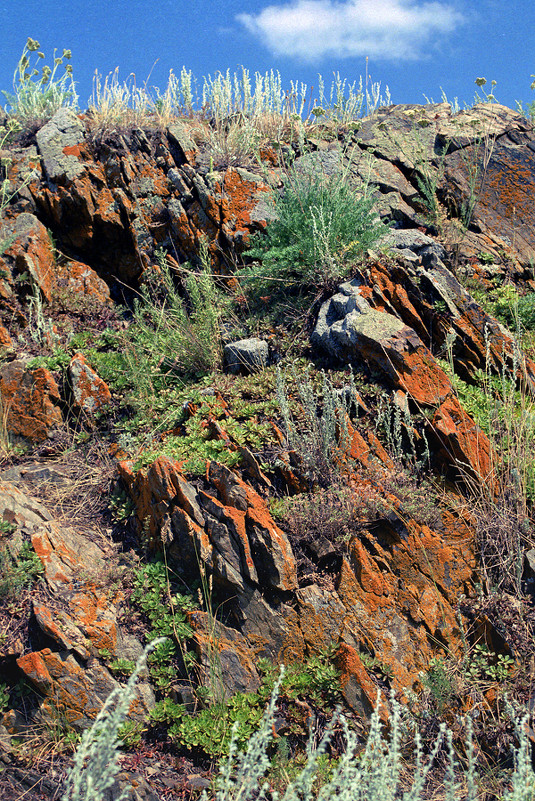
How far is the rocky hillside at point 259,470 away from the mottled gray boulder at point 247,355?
0.08 feet

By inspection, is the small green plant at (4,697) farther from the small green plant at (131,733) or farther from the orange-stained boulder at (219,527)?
the orange-stained boulder at (219,527)

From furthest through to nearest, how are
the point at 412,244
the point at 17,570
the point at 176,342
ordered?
1. the point at 412,244
2. the point at 176,342
3. the point at 17,570

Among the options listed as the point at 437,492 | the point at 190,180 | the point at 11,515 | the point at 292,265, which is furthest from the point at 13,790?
the point at 190,180

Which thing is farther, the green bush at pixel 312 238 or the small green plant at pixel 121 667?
the green bush at pixel 312 238

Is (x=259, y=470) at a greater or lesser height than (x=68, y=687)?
greater

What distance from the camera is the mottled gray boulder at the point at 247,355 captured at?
5.55 metres

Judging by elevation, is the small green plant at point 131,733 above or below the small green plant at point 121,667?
below

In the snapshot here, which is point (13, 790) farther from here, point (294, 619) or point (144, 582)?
point (294, 619)

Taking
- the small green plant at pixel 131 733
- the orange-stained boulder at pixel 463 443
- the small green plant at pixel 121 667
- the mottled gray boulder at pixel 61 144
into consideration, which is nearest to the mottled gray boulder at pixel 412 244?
the orange-stained boulder at pixel 463 443

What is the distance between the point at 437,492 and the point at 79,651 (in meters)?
2.95

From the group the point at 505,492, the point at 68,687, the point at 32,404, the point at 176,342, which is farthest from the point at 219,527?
the point at 32,404

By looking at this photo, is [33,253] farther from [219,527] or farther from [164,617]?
[164,617]

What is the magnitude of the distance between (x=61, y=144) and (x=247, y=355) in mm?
5222

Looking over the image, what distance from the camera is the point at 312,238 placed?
234 inches
